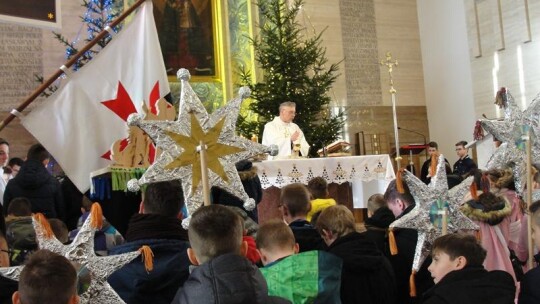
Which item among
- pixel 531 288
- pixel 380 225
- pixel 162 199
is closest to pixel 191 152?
pixel 162 199

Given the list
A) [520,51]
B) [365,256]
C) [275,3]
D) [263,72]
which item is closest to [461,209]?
[365,256]

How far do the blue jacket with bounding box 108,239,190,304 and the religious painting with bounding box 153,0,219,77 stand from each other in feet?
34.4

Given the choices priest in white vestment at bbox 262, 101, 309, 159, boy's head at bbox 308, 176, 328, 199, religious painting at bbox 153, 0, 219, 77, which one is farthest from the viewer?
religious painting at bbox 153, 0, 219, 77

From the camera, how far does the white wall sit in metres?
15.4

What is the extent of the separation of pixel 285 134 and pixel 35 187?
4.49 meters

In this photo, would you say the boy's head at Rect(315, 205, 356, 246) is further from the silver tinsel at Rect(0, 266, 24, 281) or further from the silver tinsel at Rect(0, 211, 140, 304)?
the silver tinsel at Rect(0, 266, 24, 281)

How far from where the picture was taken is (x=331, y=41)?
590 inches

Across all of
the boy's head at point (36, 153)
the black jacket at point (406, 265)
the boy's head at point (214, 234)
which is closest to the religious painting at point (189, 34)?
the boy's head at point (36, 153)

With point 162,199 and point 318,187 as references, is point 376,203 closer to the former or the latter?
point 318,187

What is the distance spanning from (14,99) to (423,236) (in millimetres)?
9689

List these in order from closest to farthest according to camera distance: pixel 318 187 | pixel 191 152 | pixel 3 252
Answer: pixel 3 252, pixel 191 152, pixel 318 187

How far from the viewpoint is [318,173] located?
26.8 ft

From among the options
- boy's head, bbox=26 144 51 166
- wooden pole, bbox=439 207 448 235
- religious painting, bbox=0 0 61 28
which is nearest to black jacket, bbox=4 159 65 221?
boy's head, bbox=26 144 51 166

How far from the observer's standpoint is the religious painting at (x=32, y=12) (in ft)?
13.4
